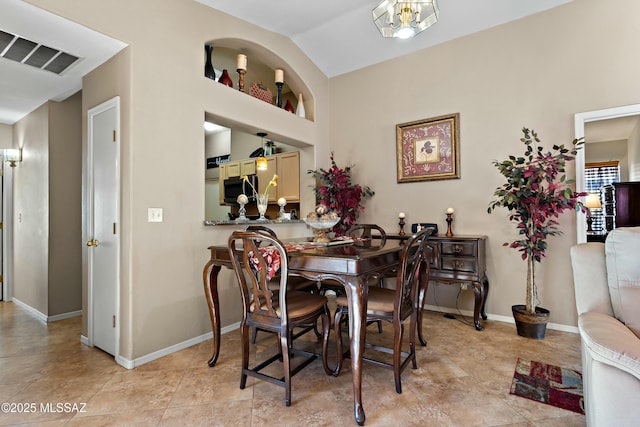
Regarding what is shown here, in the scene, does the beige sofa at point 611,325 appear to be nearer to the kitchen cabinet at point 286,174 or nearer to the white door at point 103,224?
the white door at point 103,224

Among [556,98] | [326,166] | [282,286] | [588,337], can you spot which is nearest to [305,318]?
[282,286]

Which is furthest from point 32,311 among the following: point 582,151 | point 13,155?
point 582,151

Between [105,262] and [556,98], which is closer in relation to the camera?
[105,262]

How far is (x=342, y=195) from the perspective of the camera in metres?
3.97

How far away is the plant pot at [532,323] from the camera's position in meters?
2.74

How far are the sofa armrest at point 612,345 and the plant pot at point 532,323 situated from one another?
5.46ft

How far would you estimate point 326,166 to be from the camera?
4.42m

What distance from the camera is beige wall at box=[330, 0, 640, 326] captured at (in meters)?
2.85

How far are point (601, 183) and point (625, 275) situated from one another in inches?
83.7

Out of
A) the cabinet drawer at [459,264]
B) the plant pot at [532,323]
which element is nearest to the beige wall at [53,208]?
the cabinet drawer at [459,264]

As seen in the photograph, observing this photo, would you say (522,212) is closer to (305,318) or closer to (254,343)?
(305,318)

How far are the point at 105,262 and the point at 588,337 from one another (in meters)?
3.06

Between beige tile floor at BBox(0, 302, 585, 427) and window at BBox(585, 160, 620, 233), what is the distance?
1.15 meters

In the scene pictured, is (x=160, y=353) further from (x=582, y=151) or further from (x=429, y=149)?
(x=582, y=151)
